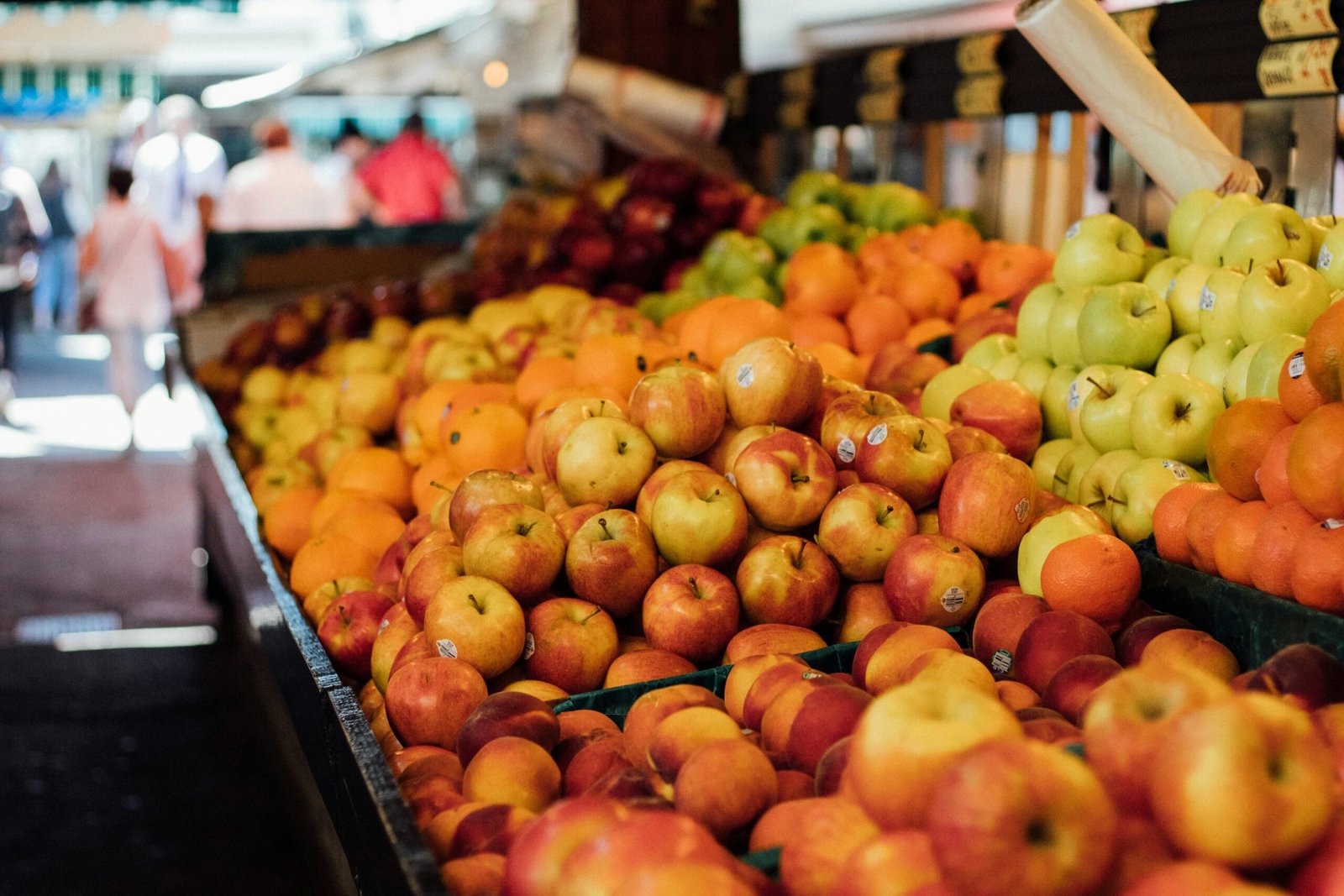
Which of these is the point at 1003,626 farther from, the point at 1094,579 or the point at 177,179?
the point at 177,179

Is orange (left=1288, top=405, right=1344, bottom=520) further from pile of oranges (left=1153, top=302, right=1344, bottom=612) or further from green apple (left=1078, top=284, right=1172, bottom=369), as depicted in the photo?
green apple (left=1078, top=284, right=1172, bottom=369)

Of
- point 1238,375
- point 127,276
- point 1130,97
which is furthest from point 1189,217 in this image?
point 127,276

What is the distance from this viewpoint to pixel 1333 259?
80.5 inches

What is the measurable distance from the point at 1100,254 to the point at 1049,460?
1.56 feet

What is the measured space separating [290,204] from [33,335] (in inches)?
319

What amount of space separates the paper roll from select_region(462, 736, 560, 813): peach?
1.82m

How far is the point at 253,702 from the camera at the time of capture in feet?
13.6

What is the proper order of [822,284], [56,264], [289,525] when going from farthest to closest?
1. [56,264]
2. [822,284]
3. [289,525]

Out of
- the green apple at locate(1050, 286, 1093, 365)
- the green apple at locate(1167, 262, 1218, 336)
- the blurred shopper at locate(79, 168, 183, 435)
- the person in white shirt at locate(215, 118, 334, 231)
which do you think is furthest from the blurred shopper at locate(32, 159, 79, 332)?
the green apple at locate(1167, 262, 1218, 336)

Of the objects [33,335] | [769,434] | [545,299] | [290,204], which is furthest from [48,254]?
[769,434]

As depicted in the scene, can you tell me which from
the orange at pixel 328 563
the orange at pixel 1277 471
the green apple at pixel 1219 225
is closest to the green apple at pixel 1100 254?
the green apple at pixel 1219 225

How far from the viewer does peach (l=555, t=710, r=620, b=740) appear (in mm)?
1586

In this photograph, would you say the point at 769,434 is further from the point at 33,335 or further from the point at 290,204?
the point at 33,335

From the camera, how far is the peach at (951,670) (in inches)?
55.9
